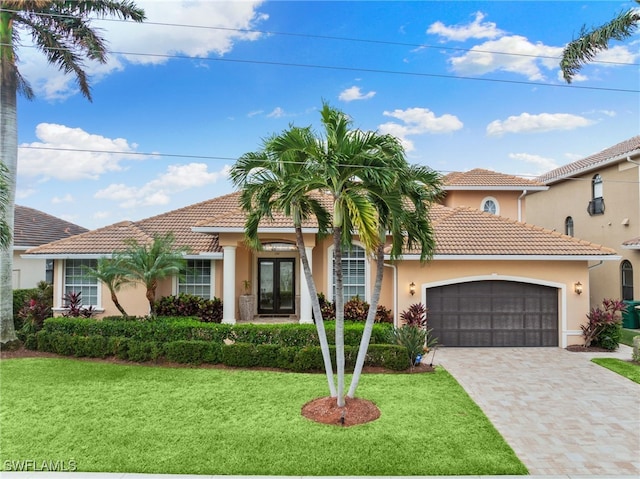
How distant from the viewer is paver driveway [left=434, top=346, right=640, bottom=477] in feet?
20.1

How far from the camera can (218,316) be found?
47.7 feet

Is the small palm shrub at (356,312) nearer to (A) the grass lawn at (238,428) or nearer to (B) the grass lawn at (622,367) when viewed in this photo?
(A) the grass lawn at (238,428)

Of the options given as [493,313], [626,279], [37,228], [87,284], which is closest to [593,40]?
[493,313]

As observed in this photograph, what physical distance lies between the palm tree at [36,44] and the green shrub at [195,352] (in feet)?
21.2

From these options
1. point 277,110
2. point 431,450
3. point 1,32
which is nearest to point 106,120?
point 1,32

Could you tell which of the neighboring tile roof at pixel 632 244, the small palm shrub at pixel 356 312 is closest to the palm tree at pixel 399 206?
the small palm shrub at pixel 356 312

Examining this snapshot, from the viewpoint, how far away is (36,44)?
13.0m

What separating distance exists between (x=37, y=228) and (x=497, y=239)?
81.9ft

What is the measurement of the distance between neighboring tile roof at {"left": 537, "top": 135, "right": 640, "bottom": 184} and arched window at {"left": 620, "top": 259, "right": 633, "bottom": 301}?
16.1 feet

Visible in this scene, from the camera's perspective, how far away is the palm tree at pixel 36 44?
12562mm

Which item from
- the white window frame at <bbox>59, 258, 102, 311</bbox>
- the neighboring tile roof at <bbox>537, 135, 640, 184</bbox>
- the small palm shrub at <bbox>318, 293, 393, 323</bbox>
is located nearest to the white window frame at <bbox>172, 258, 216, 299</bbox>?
the white window frame at <bbox>59, 258, 102, 311</bbox>

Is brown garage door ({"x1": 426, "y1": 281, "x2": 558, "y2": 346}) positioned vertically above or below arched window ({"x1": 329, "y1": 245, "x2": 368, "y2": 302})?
below

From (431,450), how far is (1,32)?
1692cm

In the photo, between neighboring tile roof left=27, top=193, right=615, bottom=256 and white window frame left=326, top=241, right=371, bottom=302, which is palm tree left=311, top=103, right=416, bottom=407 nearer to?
neighboring tile roof left=27, top=193, right=615, bottom=256
